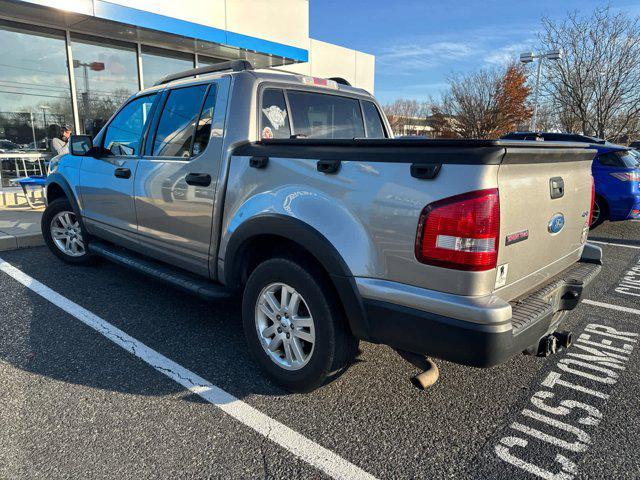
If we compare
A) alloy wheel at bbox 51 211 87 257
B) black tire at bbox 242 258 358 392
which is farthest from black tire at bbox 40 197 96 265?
black tire at bbox 242 258 358 392

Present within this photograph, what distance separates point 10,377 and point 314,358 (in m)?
2.01

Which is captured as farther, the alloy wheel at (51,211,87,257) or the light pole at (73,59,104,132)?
the light pole at (73,59,104,132)

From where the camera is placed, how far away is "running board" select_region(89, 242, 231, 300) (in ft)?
10.7

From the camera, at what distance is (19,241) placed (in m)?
6.29

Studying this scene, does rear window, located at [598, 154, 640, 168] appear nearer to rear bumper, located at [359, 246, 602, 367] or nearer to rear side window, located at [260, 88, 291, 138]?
rear bumper, located at [359, 246, 602, 367]

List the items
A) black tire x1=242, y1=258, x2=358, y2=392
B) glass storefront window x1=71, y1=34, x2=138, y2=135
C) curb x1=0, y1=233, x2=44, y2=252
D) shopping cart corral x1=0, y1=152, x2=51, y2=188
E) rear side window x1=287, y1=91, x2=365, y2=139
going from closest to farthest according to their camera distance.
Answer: black tire x1=242, y1=258, x2=358, y2=392 < rear side window x1=287, y1=91, x2=365, y2=139 < curb x1=0, y1=233, x2=44, y2=252 < shopping cart corral x1=0, y1=152, x2=51, y2=188 < glass storefront window x1=71, y1=34, x2=138, y2=135

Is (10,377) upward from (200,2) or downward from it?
downward

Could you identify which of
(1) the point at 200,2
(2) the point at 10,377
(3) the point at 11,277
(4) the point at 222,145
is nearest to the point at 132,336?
(2) the point at 10,377

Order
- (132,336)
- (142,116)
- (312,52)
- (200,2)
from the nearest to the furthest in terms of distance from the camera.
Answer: (132,336)
(142,116)
(200,2)
(312,52)

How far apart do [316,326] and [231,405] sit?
28.1 inches

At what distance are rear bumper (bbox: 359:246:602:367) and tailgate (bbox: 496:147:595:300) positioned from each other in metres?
0.13

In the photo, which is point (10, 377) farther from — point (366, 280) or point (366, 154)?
point (366, 154)

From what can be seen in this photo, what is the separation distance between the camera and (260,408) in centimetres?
270

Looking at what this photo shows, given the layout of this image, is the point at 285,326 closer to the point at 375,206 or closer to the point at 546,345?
the point at 375,206
